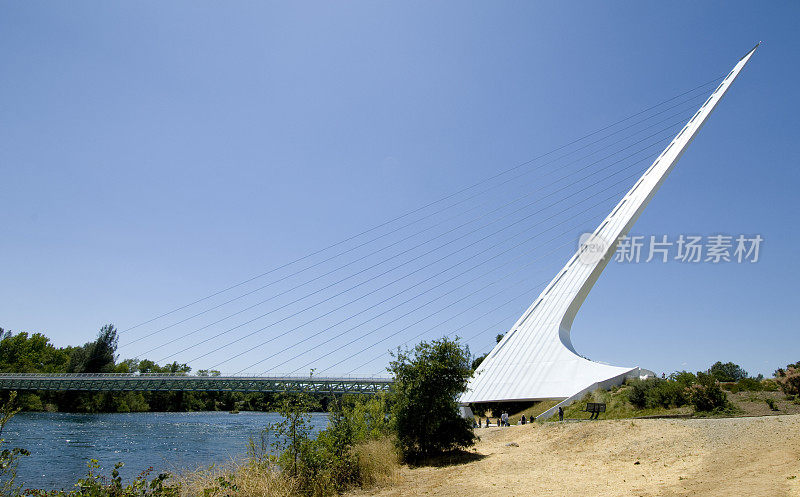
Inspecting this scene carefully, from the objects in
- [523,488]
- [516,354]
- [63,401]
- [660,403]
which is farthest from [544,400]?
[63,401]

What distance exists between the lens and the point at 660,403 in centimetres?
1702

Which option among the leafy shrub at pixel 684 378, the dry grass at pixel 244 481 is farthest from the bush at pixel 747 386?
→ the dry grass at pixel 244 481

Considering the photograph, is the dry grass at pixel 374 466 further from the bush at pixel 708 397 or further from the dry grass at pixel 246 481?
the bush at pixel 708 397

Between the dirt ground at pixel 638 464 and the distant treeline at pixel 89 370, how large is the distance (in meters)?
39.3

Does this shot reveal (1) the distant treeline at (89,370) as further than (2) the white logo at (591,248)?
Yes

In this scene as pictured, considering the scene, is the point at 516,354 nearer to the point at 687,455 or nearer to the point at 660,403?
the point at 660,403

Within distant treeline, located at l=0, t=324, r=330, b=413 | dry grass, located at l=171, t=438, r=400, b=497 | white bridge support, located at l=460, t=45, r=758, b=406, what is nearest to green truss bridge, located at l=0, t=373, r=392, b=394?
distant treeline, located at l=0, t=324, r=330, b=413

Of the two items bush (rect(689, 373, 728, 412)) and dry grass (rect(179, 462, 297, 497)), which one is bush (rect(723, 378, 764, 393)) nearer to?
bush (rect(689, 373, 728, 412))

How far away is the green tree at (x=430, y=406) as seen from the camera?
1236cm

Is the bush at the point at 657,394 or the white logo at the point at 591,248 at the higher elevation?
the white logo at the point at 591,248

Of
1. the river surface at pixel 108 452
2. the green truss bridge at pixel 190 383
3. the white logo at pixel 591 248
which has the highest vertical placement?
the white logo at pixel 591 248

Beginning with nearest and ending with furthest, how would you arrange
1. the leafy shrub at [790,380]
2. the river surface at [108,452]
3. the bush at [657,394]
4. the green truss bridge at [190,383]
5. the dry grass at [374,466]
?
the dry grass at [374,466], the river surface at [108,452], the leafy shrub at [790,380], the bush at [657,394], the green truss bridge at [190,383]

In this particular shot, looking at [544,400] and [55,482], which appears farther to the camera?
[544,400]

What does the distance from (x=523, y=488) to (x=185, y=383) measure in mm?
43827
